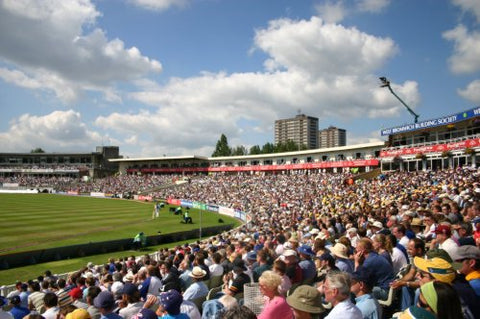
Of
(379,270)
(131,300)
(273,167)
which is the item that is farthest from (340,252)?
(273,167)

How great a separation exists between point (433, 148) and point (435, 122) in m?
3.24

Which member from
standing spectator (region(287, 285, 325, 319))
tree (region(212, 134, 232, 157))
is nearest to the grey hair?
standing spectator (region(287, 285, 325, 319))

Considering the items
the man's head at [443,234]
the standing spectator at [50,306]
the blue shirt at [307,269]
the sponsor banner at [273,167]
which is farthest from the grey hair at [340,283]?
the sponsor banner at [273,167]

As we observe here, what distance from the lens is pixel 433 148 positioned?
38.0 metres

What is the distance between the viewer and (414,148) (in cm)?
4075

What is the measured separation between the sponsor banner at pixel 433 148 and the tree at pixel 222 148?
279 feet

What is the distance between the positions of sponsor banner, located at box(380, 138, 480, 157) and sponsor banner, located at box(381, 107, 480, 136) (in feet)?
8.52

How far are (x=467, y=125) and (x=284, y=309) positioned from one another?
41.0 m

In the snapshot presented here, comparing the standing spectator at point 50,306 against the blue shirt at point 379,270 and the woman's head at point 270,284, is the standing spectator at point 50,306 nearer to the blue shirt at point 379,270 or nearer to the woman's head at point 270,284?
Result: the woman's head at point 270,284

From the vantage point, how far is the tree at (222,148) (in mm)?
A: 126812

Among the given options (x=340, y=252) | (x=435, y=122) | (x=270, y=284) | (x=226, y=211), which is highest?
(x=435, y=122)

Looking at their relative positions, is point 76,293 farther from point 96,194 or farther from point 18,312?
point 96,194

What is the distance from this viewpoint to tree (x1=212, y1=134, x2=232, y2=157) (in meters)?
127

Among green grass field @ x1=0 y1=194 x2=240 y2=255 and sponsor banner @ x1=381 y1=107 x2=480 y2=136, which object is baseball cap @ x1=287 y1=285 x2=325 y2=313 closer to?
green grass field @ x1=0 y1=194 x2=240 y2=255
